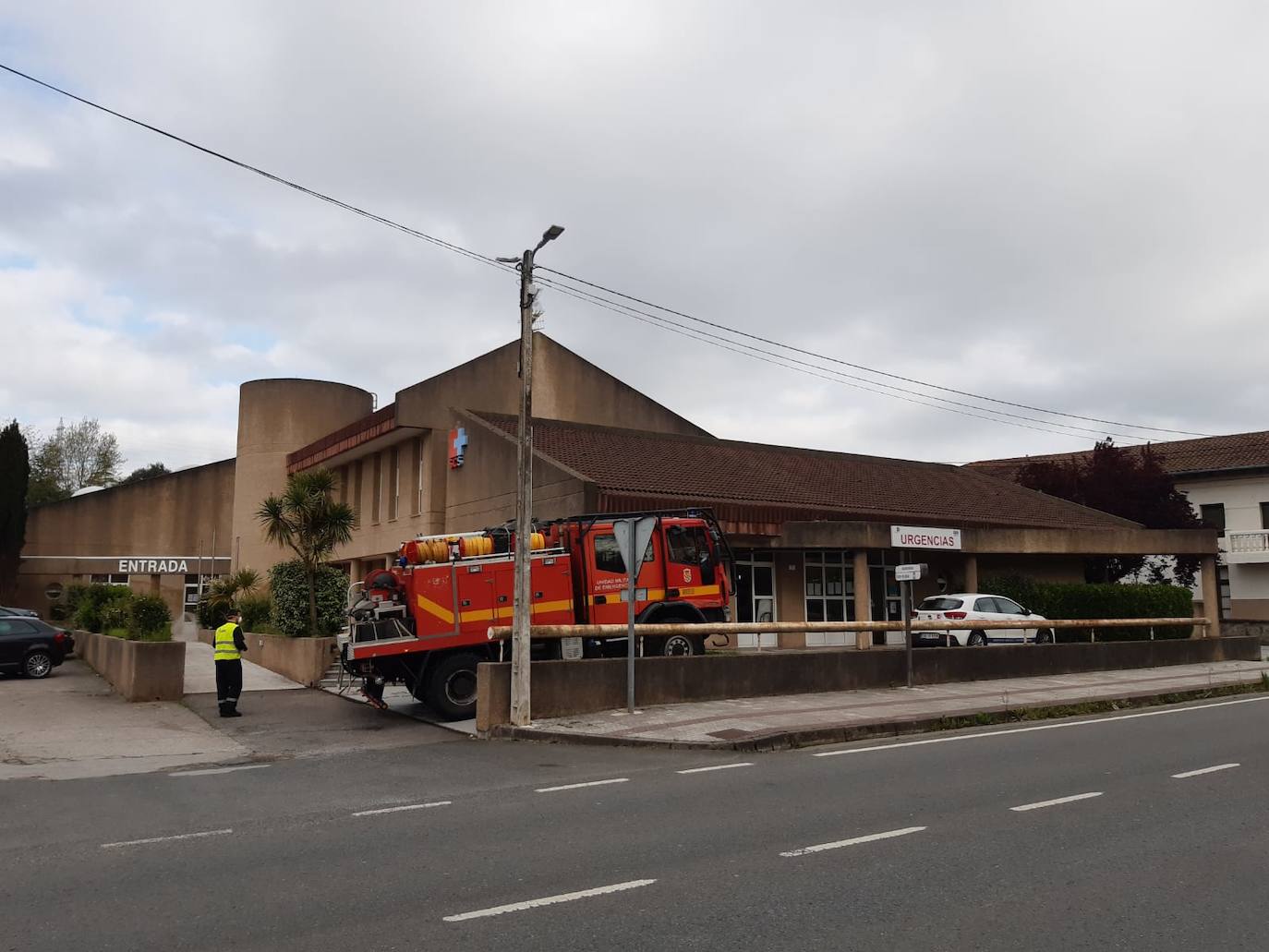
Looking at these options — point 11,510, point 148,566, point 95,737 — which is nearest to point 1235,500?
point 95,737

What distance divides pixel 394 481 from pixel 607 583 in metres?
17.2

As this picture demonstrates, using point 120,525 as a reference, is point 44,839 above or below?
below

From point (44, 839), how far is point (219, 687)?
8705mm

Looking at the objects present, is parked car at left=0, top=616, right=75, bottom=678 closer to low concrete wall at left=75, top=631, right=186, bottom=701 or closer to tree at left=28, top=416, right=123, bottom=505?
low concrete wall at left=75, top=631, right=186, bottom=701

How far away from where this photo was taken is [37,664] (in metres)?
22.6

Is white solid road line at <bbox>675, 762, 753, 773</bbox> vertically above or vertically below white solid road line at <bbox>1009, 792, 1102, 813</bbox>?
below

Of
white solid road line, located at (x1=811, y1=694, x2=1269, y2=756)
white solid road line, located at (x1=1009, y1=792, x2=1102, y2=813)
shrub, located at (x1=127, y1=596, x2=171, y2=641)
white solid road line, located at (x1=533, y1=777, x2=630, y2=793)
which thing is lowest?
white solid road line, located at (x1=811, y1=694, x2=1269, y2=756)

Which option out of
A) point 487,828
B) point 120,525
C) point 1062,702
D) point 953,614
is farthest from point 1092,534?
point 120,525

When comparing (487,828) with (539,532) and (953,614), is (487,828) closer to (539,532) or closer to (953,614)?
(539,532)

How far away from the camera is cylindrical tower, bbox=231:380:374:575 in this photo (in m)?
40.2

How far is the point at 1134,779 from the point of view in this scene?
1009cm

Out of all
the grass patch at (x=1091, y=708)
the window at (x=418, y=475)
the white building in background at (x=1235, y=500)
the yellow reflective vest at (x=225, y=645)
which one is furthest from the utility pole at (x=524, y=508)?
the white building in background at (x=1235, y=500)

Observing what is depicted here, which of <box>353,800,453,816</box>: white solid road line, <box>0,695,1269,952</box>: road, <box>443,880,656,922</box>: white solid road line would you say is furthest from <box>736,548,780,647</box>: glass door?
<box>443,880,656,922</box>: white solid road line

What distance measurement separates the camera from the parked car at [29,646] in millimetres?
22312
